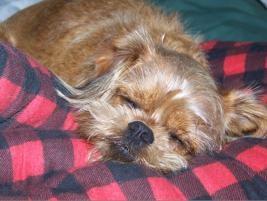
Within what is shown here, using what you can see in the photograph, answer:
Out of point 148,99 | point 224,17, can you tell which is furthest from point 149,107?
point 224,17

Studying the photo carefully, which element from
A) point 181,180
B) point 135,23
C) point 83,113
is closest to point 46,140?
point 83,113

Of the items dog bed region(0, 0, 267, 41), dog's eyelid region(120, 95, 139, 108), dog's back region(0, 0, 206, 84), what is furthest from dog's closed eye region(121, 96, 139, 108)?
dog bed region(0, 0, 267, 41)

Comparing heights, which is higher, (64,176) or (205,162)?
(64,176)

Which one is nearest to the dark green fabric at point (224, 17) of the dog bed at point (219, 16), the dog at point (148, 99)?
the dog bed at point (219, 16)

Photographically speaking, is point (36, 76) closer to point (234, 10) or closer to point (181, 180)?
point (181, 180)

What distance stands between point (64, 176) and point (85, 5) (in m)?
1.65

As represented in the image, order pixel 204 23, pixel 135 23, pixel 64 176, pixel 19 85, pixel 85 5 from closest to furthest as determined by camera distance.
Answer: pixel 64 176
pixel 19 85
pixel 135 23
pixel 85 5
pixel 204 23

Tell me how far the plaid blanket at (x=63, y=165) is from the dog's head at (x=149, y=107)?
10 centimetres

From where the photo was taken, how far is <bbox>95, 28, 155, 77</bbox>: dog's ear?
97.9 inches

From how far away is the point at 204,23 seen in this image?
3.95 m

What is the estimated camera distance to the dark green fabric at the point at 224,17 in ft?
12.8

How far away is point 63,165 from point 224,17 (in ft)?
→ 7.92

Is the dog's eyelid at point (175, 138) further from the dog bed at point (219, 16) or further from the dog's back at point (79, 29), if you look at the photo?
the dog bed at point (219, 16)

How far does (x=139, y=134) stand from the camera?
2240 millimetres
